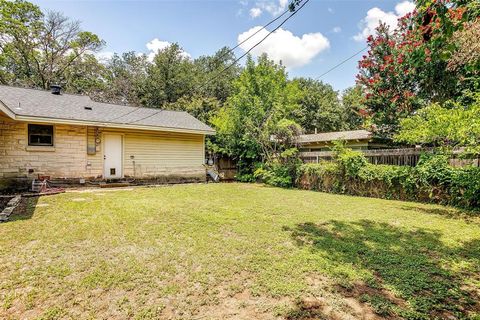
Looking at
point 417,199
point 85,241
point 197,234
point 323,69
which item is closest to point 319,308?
point 197,234

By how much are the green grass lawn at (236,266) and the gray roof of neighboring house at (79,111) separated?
5564 mm

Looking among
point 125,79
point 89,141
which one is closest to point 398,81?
point 89,141

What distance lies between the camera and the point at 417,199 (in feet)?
25.3

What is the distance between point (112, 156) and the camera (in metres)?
11.0

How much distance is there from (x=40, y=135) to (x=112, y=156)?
8.50 feet

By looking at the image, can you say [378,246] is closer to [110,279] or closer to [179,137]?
[110,279]

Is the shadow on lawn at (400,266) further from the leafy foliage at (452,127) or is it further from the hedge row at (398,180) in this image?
the hedge row at (398,180)

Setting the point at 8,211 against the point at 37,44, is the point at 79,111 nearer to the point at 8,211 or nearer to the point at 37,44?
the point at 8,211

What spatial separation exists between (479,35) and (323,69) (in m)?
10.6

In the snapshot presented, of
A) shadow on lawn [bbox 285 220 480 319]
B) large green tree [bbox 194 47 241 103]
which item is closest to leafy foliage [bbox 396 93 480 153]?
shadow on lawn [bbox 285 220 480 319]

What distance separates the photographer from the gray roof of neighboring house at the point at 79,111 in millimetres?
9438

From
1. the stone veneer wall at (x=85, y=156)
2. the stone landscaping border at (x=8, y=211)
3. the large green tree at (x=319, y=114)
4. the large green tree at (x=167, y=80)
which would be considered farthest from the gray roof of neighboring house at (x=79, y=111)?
the large green tree at (x=319, y=114)

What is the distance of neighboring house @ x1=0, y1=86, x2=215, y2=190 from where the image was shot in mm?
8914

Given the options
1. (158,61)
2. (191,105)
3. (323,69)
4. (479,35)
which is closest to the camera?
(479,35)
